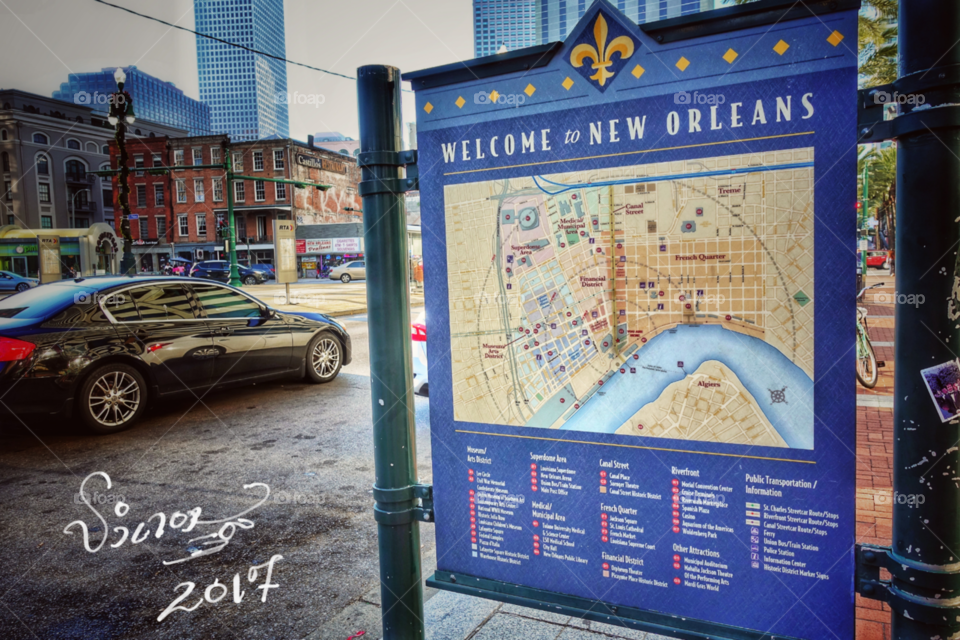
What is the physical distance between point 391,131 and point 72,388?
579 cm

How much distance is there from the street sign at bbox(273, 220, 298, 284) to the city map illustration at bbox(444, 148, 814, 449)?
796 inches

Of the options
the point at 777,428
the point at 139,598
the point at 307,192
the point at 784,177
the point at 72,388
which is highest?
the point at 307,192

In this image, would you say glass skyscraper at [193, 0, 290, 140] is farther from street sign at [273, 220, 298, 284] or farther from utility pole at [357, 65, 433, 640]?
utility pole at [357, 65, 433, 640]

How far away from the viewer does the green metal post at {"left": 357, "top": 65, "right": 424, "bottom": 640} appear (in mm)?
2221

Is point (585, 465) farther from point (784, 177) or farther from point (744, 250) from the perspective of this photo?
point (784, 177)

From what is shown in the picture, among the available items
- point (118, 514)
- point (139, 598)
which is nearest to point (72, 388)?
point (118, 514)

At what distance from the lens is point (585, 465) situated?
81.8 inches

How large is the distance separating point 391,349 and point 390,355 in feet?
0.07

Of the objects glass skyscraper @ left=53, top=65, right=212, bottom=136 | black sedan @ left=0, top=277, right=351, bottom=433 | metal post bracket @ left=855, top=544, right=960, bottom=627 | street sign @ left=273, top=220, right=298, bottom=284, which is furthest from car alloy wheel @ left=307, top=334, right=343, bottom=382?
glass skyscraper @ left=53, top=65, right=212, bottom=136

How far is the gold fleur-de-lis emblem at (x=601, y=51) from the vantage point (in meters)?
1.90
